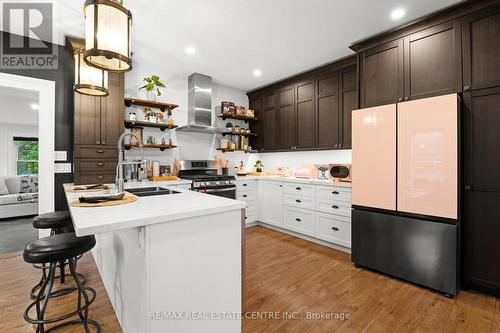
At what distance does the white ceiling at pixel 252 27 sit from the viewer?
2.32 meters

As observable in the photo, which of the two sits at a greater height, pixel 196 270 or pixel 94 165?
pixel 94 165

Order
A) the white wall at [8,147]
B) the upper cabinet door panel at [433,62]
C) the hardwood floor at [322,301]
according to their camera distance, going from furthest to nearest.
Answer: the white wall at [8,147], the upper cabinet door panel at [433,62], the hardwood floor at [322,301]

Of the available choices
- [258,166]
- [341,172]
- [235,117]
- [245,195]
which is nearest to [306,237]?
[341,172]

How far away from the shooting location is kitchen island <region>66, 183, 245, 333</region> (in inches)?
47.1

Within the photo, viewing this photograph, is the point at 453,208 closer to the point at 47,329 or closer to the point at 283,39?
the point at 283,39

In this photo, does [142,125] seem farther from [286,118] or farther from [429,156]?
[429,156]

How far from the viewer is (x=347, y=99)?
3.58 meters

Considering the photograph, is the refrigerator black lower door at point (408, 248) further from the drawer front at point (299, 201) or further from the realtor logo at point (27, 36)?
the realtor logo at point (27, 36)

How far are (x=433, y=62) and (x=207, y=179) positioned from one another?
3154mm

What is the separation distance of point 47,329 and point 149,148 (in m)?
2.70

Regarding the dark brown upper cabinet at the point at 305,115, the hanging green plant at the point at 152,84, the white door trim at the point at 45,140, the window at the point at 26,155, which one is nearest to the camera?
the white door trim at the point at 45,140

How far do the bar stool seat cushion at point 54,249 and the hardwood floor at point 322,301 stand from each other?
0.70 m

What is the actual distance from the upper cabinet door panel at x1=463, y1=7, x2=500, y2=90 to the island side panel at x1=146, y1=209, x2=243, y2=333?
2.48 metres

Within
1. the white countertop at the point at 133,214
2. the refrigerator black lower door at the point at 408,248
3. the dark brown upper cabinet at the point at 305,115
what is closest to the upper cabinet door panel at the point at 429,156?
the refrigerator black lower door at the point at 408,248
